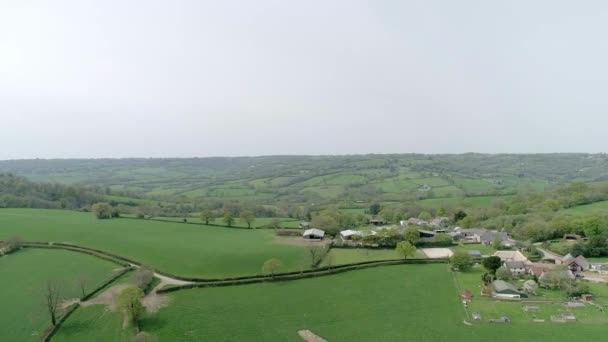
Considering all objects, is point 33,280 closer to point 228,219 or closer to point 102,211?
point 228,219

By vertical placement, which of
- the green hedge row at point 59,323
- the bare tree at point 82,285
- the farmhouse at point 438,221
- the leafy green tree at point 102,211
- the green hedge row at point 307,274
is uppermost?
the leafy green tree at point 102,211

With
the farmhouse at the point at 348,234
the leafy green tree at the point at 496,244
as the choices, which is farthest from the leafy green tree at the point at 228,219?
the leafy green tree at the point at 496,244

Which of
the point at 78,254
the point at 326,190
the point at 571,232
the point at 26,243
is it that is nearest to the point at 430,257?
the point at 571,232

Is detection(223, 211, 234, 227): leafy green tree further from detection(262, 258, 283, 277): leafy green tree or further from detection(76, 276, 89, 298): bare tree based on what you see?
detection(76, 276, 89, 298): bare tree

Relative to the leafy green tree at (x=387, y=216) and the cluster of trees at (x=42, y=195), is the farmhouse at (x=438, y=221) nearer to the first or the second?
the leafy green tree at (x=387, y=216)

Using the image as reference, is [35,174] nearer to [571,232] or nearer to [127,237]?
[127,237]

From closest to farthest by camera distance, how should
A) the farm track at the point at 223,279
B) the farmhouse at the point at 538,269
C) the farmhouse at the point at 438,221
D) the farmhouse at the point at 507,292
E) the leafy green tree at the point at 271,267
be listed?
1. the farmhouse at the point at 507,292
2. the farm track at the point at 223,279
3. the farmhouse at the point at 538,269
4. the leafy green tree at the point at 271,267
5. the farmhouse at the point at 438,221
